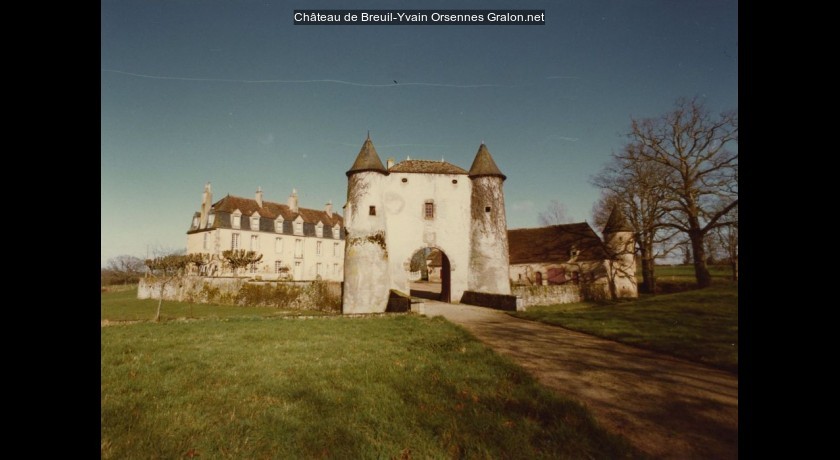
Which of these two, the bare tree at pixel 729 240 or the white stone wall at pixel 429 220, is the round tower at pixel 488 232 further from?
the bare tree at pixel 729 240

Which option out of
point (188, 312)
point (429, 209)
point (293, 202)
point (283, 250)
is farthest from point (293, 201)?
point (429, 209)

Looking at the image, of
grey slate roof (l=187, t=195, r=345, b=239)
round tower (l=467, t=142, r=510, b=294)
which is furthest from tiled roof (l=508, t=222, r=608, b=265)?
grey slate roof (l=187, t=195, r=345, b=239)

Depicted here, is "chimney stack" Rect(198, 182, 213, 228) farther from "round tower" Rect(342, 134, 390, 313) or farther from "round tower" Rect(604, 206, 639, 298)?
"round tower" Rect(604, 206, 639, 298)

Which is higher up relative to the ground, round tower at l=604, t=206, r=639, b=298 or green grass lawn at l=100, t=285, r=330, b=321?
round tower at l=604, t=206, r=639, b=298

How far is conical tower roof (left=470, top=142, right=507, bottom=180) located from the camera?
1958 centimetres

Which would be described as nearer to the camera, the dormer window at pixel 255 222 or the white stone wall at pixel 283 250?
the white stone wall at pixel 283 250

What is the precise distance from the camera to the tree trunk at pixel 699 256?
54.9 ft

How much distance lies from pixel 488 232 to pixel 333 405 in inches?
626

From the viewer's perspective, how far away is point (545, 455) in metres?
2.94

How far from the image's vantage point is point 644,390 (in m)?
4.57

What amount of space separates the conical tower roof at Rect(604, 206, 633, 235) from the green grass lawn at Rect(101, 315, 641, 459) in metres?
23.3

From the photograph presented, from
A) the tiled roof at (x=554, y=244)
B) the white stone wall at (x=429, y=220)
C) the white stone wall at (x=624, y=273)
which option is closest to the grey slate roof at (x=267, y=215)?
the tiled roof at (x=554, y=244)

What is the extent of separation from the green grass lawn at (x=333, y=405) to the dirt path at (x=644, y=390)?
419 millimetres
